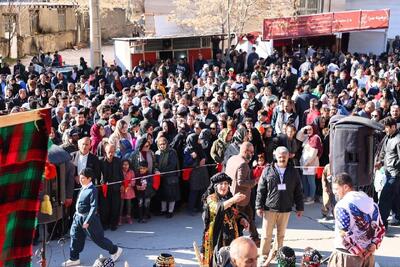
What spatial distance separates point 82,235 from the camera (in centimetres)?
808

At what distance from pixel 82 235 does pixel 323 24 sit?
1975 centimetres

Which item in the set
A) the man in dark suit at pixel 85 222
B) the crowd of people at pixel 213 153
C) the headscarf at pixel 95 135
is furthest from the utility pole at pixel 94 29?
the man in dark suit at pixel 85 222

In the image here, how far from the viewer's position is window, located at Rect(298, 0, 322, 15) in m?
35.0

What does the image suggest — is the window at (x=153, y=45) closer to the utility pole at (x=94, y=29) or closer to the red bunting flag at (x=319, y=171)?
the utility pole at (x=94, y=29)

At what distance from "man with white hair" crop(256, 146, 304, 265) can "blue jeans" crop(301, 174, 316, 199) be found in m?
2.75

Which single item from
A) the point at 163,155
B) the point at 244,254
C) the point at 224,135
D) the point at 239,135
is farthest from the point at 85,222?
the point at 244,254

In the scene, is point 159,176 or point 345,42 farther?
point 345,42

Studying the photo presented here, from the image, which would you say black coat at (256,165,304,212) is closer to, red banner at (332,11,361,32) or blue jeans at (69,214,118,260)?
blue jeans at (69,214,118,260)

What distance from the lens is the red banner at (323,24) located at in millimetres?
24875

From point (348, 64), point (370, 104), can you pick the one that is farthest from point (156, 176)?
point (348, 64)

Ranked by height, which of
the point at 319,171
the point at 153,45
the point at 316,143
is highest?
the point at 153,45

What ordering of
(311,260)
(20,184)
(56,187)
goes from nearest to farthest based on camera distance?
1. (20,184)
2. (56,187)
3. (311,260)

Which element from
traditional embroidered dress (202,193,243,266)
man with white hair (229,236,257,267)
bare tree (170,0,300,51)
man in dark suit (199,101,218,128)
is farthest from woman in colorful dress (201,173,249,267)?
bare tree (170,0,300,51)

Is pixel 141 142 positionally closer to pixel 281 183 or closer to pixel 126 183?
pixel 126 183
